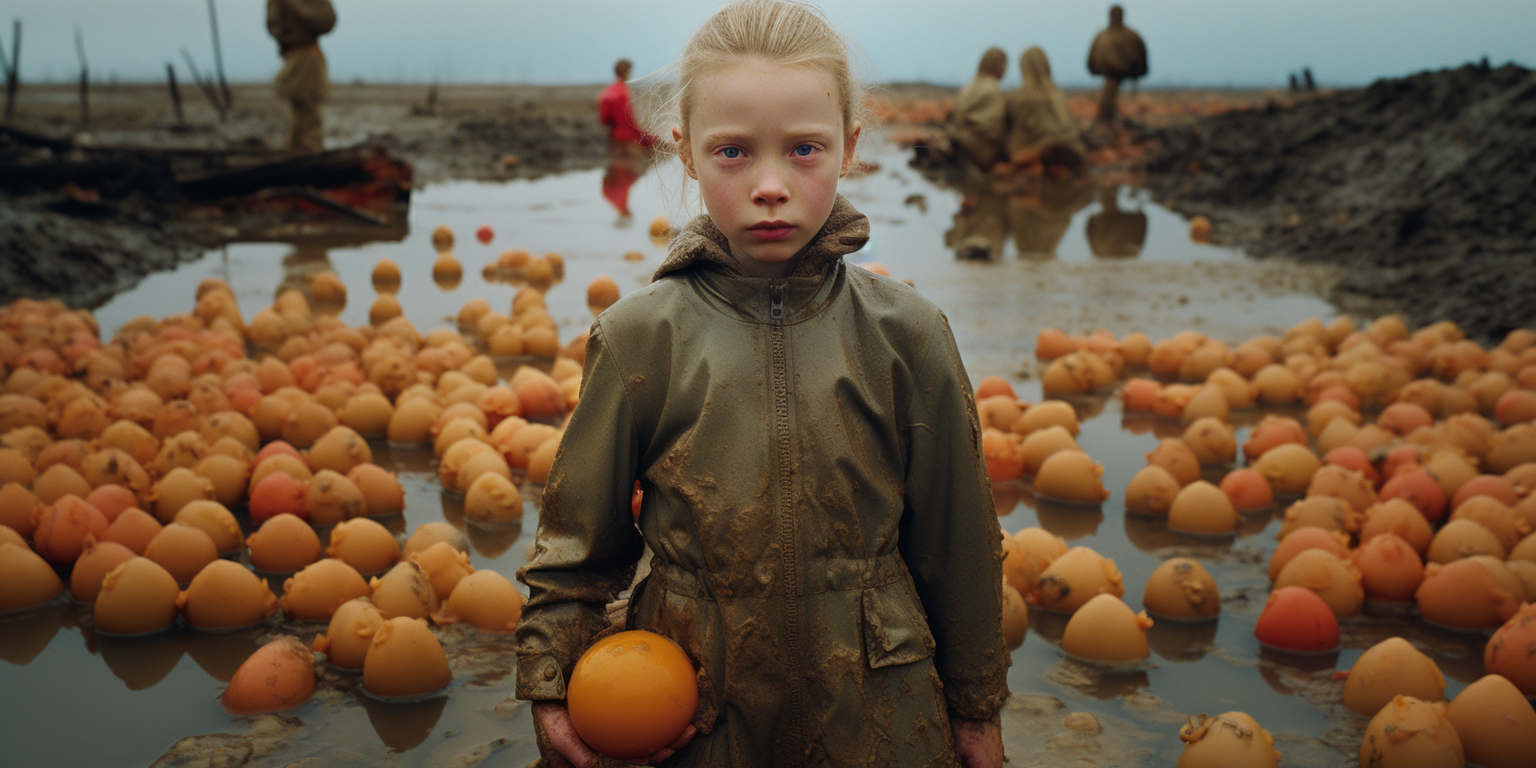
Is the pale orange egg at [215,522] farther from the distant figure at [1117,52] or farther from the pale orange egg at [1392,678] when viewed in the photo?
the distant figure at [1117,52]

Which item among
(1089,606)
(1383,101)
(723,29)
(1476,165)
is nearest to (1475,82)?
(1383,101)

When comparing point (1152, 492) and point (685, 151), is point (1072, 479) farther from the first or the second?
point (685, 151)

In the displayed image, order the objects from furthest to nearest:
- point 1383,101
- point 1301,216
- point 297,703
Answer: point 1383,101, point 1301,216, point 297,703

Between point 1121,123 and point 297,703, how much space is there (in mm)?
20769

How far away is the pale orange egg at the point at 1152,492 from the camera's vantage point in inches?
156

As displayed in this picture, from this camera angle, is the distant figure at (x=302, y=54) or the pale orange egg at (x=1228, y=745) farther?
the distant figure at (x=302, y=54)

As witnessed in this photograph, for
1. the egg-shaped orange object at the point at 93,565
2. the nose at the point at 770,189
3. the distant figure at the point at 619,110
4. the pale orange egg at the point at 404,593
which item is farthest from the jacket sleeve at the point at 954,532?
the distant figure at the point at 619,110

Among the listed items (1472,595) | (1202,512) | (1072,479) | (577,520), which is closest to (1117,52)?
(1072,479)

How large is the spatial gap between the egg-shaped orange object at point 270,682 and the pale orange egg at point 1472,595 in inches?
122

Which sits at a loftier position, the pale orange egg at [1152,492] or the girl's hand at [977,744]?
the girl's hand at [977,744]

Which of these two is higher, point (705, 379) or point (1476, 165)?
point (1476, 165)

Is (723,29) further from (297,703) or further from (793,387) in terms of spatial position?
(297,703)

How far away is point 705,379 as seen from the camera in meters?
1.68

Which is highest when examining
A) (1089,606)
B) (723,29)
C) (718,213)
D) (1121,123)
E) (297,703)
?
(1121,123)
